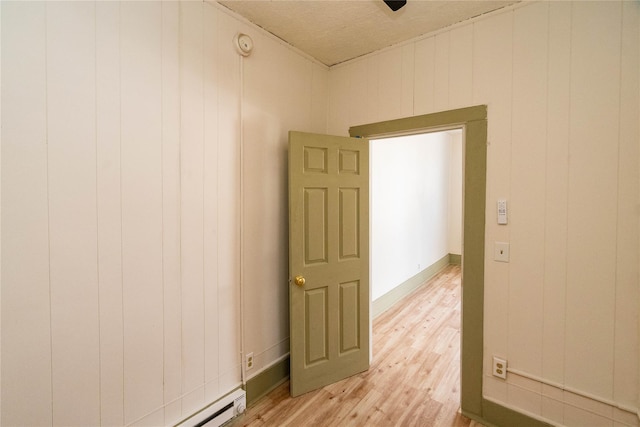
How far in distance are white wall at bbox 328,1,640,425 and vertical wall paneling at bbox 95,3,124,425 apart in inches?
77.7

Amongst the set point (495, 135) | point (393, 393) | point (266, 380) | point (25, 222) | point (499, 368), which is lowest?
point (393, 393)

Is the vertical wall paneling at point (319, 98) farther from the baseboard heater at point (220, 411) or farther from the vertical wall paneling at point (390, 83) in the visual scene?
the baseboard heater at point (220, 411)

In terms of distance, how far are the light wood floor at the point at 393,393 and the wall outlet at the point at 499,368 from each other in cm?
38

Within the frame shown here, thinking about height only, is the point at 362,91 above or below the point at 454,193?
above

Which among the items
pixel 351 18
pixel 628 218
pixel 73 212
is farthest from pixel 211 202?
pixel 628 218

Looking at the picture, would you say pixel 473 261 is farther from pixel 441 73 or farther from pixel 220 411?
pixel 220 411

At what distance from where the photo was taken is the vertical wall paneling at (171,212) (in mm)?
1576

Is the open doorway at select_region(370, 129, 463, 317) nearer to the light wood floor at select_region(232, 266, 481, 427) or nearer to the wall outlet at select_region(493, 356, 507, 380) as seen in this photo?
the light wood floor at select_region(232, 266, 481, 427)

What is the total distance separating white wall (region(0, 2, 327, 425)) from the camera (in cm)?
116

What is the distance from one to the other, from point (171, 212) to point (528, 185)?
213cm

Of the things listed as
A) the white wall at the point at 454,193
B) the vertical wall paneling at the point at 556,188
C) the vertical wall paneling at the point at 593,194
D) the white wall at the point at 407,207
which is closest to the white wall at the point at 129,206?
the white wall at the point at 407,207

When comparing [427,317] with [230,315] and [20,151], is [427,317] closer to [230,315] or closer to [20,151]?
[230,315]

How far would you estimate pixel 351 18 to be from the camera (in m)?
1.91

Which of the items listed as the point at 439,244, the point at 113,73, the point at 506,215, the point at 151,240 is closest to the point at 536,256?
the point at 506,215
